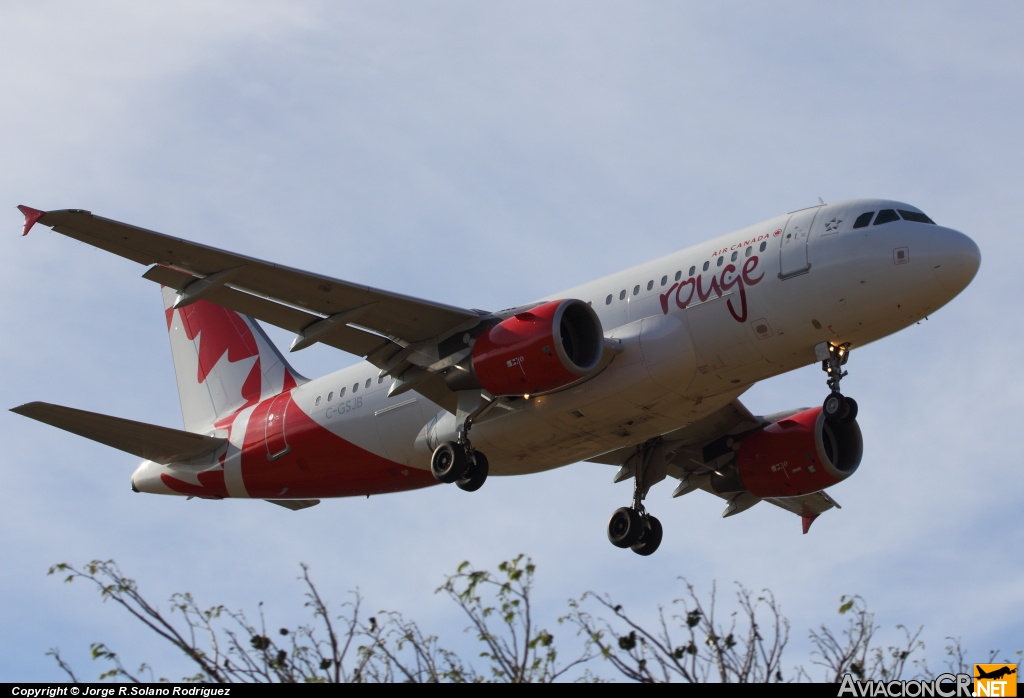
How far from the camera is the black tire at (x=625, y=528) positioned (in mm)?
34562

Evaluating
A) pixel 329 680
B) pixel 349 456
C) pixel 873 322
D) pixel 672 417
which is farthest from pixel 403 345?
pixel 329 680

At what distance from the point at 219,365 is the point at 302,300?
37.4ft

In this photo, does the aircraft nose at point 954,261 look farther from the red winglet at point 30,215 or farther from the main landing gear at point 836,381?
the red winglet at point 30,215

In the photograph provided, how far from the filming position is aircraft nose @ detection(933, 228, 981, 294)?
27234 millimetres

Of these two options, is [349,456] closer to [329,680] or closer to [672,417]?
[672,417]

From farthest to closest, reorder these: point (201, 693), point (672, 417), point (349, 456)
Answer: point (349, 456), point (672, 417), point (201, 693)

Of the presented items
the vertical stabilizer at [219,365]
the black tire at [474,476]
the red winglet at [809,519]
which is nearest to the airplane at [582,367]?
the black tire at [474,476]

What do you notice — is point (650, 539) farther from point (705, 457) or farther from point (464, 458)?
point (464, 458)

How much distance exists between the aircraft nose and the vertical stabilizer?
17.8 meters

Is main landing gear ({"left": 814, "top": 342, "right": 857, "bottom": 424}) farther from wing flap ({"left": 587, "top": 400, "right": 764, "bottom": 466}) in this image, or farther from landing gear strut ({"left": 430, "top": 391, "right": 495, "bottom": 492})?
landing gear strut ({"left": 430, "top": 391, "right": 495, "bottom": 492})

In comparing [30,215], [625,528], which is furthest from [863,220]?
[30,215]

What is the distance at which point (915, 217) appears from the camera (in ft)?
92.7

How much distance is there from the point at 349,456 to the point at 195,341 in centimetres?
1025

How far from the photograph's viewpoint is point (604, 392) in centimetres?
2895
